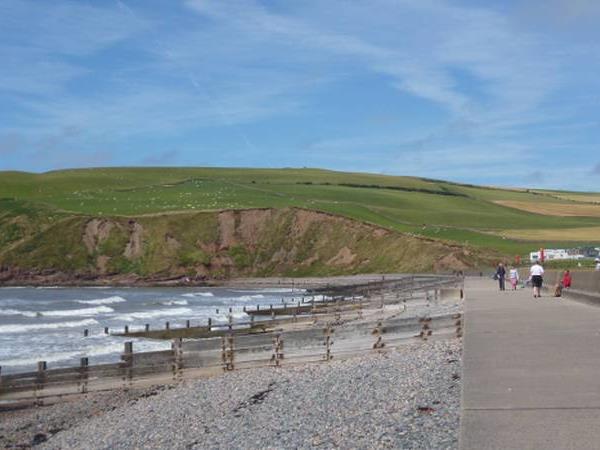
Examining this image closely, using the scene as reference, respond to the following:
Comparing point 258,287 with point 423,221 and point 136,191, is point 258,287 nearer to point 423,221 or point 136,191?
point 423,221

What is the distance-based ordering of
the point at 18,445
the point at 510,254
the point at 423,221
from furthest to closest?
the point at 423,221 → the point at 510,254 → the point at 18,445

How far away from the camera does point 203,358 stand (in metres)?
25.8

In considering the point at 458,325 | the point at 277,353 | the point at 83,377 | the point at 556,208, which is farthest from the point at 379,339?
the point at 556,208

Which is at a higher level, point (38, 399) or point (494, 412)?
point (494, 412)

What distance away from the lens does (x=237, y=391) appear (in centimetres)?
2053

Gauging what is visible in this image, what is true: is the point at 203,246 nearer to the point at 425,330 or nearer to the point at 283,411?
the point at 425,330

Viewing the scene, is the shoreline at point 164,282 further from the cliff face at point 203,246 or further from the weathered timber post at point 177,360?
Result: the weathered timber post at point 177,360

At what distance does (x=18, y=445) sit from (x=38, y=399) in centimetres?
536

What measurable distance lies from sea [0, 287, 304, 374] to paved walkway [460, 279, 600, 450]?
17.7 metres

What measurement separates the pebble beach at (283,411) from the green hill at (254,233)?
87.6 meters

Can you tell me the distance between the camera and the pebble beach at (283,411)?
12.6m

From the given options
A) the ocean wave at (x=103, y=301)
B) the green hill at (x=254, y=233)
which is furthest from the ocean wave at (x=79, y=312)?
the green hill at (x=254, y=233)

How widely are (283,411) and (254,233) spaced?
11361 cm

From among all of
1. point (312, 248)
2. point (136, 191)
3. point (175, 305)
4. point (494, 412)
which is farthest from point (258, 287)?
point (494, 412)
